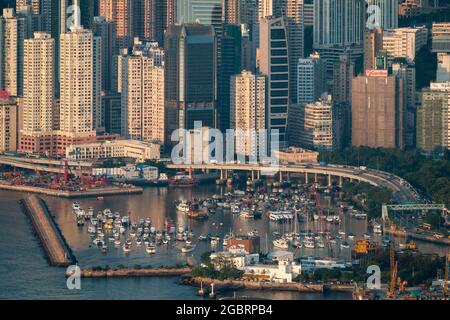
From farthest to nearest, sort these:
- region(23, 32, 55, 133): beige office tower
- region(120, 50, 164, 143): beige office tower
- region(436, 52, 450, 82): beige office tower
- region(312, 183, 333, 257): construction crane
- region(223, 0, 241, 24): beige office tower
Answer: region(223, 0, 241, 24): beige office tower, region(436, 52, 450, 82): beige office tower, region(120, 50, 164, 143): beige office tower, region(23, 32, 55, 133): beige office tower, region(312, 183, 333, 257): construction crane

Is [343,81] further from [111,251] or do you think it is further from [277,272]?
[277,272]

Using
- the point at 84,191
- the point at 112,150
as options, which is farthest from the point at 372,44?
the point at 84,191

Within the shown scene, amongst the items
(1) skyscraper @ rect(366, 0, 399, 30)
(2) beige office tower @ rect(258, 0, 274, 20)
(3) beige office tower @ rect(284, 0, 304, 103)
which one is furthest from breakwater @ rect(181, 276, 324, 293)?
(1) skyscraper @ rect(366, 0, 399, 30)

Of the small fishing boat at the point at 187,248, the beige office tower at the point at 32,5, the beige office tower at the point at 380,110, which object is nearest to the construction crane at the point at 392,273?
the small fishing boat at the point at 187,248

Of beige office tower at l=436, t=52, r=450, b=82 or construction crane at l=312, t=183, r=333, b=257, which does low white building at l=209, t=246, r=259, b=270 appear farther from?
beige office tower at l=436, t=52, r=450, b=82

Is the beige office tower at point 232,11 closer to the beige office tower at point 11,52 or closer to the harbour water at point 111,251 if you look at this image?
the beige office tower at point 11,52

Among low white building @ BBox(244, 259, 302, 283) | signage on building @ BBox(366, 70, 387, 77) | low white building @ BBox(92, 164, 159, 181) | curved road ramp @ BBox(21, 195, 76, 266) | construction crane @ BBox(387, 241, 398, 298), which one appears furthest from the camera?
signage on building @ BBox(366, 70, 387, 77)

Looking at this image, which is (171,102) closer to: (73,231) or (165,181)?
(165,181)
